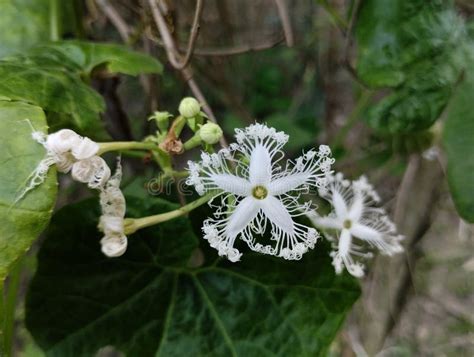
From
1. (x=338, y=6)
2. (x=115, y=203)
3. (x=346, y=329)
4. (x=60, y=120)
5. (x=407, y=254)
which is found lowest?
(x=346, y=329)

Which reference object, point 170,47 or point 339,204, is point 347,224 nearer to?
point 339,204

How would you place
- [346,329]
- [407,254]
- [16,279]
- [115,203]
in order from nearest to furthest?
1. [115,203]
2. [16,279]
3. [407,254]
4. [346,329]

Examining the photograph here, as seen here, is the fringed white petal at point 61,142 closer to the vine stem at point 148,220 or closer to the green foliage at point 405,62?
the vine stem at point 148,220

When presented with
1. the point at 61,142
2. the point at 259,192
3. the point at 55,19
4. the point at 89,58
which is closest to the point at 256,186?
the point at 259,192

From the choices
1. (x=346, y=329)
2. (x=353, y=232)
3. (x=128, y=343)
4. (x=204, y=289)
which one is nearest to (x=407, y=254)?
(x=346, y=329)

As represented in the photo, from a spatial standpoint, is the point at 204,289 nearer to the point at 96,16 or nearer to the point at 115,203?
the point at 115,203

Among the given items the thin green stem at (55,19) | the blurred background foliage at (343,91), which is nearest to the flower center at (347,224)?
the blurred background foliage at (343,91)

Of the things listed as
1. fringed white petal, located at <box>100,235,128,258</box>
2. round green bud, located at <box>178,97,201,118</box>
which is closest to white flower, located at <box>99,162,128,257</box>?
fringed white petal, located at <box>100,235,128,258</box>

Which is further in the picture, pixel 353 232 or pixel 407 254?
pixel 407 254
